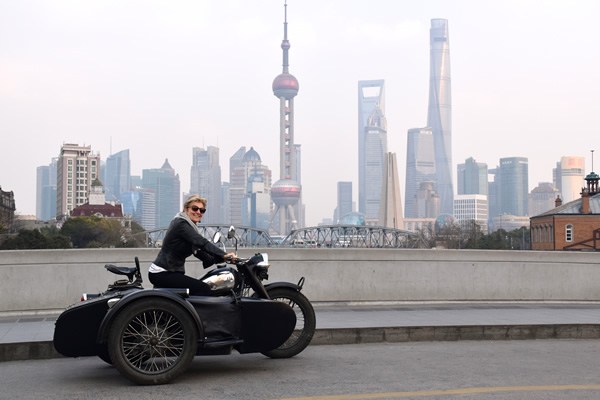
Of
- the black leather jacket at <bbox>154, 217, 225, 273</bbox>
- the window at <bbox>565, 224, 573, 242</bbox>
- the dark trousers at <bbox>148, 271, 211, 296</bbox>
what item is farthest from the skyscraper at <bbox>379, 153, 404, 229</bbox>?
the dark trousers at <bbox>148, 271, 211, 296</bbox>

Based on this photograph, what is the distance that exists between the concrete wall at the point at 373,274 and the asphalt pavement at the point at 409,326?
0.48 meters

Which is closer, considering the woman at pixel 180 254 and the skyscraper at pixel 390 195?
the woman at pixel 180 254

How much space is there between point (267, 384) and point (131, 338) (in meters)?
1.22

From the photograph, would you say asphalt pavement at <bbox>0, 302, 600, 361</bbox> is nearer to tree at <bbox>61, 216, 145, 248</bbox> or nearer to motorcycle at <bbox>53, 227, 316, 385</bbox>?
motorcycle at <bbox>53, 227, 316, 385</bbox>

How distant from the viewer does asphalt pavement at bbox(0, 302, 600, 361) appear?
27.7 feet

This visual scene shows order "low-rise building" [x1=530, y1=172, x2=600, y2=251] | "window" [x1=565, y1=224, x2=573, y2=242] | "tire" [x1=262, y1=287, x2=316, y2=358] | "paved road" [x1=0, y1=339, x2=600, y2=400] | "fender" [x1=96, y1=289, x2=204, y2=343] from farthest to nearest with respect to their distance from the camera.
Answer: "window" [x1=565, y1=224, x2=573, y2=242], "low-rise building" [x1=530, y1=172, x2=600, y2=251], "tire" [x1=262, y1=287, x2=316, y2=358], "fender" [x1=96, y1=289, x2=204, y2=343], "paved road" [x1=0, y1=339, x2=600, y2=400]

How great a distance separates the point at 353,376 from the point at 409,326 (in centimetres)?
266

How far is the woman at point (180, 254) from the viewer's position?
267 inches

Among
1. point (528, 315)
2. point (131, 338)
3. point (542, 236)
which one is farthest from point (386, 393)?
point (542, 236)

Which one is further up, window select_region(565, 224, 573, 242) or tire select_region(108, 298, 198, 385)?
window select_region(565, 224, 573, 242)

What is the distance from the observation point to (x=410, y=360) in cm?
764

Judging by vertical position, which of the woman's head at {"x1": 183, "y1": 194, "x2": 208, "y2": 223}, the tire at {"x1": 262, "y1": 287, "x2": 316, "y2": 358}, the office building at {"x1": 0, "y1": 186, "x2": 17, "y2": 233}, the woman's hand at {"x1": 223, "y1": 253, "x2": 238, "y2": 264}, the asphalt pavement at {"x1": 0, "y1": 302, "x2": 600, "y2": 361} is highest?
the office building at {"x1": 0, "y1": 186, "x2": 17, "y2": 233}

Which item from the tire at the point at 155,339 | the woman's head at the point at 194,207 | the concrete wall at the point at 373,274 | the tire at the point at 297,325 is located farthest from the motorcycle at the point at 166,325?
the concrete wall at the point at 373,274

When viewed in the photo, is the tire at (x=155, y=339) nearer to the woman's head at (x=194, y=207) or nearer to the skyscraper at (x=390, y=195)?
the woman's head at (x=194, y=207)
